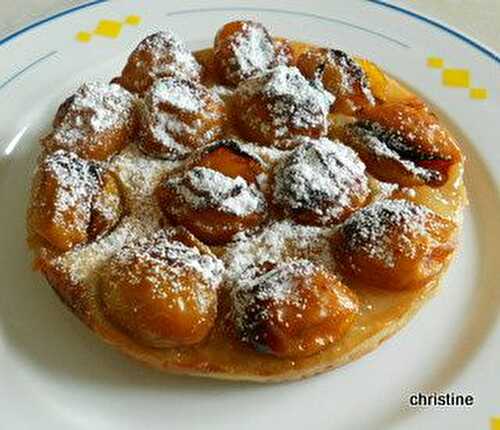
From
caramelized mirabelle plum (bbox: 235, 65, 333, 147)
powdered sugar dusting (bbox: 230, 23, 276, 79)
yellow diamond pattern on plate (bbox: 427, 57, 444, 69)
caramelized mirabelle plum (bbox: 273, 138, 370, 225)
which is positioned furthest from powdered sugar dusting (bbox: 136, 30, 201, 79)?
yellow diamond pattern on plate (bbox: 427, 57, 444, 69)

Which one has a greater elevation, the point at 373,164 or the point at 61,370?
the point at 373,164

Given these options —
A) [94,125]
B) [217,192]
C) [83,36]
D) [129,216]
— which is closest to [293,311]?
[217,192]

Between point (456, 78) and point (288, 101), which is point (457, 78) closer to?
point (456, 78)

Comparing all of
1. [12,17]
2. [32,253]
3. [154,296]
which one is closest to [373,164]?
[154,296]

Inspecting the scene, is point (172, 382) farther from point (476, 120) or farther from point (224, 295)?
point (476, 120)

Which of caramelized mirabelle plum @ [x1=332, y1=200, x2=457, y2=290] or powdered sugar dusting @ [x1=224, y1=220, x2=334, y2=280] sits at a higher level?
Result: caramelized mirabelle plum @ [x1=332, y1=200, x2=457, y2=290]

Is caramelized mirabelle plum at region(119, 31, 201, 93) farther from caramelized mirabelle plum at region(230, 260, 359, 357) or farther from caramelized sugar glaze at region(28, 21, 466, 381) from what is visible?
caramelized mirabelle plum at region(230, 260, 359, 357)
